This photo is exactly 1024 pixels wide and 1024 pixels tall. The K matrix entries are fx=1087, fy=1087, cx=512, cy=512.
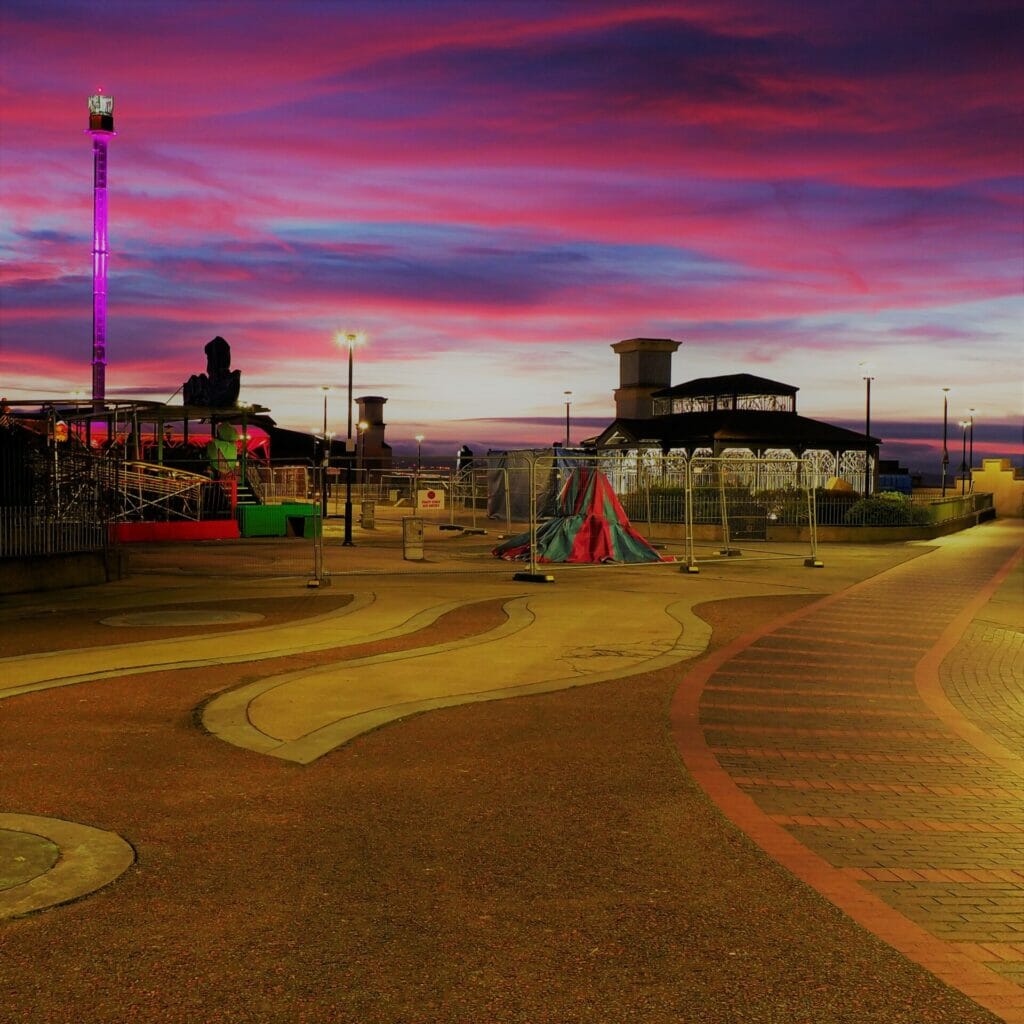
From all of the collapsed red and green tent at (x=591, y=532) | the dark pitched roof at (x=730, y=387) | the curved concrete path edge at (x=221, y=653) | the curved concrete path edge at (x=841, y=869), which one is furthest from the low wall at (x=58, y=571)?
the dark pitched roof at (x=730, y=387)

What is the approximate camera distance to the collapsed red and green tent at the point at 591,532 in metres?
22.9

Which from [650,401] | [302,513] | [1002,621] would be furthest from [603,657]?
[650,401]

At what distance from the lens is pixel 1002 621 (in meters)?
15.1

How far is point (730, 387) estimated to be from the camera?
2404 inches

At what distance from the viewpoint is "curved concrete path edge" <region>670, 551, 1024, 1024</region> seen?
4230 mm

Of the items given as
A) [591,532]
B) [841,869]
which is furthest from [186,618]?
[841,869]

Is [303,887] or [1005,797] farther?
[1005,797]

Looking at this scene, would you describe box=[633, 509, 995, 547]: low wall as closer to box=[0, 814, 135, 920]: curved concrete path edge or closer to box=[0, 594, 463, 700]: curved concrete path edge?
box=[0, 594, 463, 700]: curved concrete path edge

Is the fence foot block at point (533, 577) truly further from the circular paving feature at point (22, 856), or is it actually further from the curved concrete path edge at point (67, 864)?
the circular paving feature at point (22, 856)

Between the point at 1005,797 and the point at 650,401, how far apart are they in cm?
6811

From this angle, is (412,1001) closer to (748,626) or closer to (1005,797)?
(1005,797)

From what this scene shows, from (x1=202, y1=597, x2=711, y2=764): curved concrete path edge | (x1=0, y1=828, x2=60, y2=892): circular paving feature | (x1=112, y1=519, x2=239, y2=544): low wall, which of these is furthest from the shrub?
(x1=0, y1=828, x2=60, y2=892): circular paving feature

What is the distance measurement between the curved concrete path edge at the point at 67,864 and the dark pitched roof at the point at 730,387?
56754 millimetres

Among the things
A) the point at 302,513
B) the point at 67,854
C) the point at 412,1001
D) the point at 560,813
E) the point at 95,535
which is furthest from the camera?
the point at 302,513
